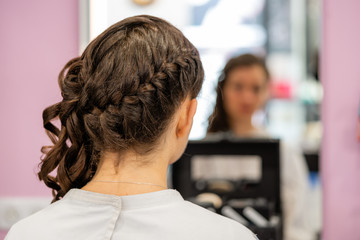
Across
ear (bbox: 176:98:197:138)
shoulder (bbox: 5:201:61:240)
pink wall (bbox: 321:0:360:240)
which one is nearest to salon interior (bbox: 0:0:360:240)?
pink wall (bbox: 321:0:360:240)

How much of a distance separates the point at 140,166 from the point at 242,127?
0.90 metres

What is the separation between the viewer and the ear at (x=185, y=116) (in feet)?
2.53

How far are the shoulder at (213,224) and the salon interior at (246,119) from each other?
558mm

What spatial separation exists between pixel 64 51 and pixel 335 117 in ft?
3.00

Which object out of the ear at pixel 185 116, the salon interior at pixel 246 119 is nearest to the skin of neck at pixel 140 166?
the ear at pixel 185 116

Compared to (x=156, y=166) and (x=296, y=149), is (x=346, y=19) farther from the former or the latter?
(x=156, y=166)

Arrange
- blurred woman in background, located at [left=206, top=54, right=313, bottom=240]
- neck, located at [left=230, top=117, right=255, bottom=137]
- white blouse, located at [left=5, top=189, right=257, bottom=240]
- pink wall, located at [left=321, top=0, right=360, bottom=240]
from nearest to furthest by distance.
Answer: white blouse, located at [left=5, top=189, right=257, bottom=240] → pink wall, located at [left=321, top=0, right=360, bottom=240] → blurred woman in background, located at [left=206, top=54, right=313, bottom=240] → neck, located at [left=230, top=117, right=255, bottom=137]

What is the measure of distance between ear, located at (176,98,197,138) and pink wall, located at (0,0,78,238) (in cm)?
78

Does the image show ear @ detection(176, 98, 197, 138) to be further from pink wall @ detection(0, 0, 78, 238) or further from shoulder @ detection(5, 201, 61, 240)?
→ pink wall @ detection(0, 0, 78, 238)

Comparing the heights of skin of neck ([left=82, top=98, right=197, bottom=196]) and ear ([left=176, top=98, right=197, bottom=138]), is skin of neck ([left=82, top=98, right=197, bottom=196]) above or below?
below

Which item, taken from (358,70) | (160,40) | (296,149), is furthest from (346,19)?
(160,40)

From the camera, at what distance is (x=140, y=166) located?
75cm

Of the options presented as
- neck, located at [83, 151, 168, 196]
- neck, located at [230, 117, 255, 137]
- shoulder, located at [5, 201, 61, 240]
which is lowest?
neck, located at [230, 117, 255, 137]

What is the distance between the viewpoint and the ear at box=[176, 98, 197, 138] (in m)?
0.77
